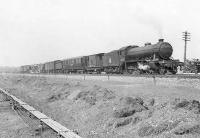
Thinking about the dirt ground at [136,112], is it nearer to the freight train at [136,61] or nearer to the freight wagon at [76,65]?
the freight train at [136,61]

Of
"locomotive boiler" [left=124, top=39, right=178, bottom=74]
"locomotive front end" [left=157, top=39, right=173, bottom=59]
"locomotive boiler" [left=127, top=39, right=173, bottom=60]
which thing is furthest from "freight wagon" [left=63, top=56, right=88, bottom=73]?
"locomotive front end" [left=157, top=39, right=173, bottom=59]

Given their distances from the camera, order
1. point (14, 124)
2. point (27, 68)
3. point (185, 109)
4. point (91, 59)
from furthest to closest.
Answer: point (27, 68) < point (91, 59) < point (14, 124) < point (185, 109)

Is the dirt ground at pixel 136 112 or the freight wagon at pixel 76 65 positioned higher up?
the freight wagon at pixel 76 65

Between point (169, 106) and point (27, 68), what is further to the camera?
point (27, 68)

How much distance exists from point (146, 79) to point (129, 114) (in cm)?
978

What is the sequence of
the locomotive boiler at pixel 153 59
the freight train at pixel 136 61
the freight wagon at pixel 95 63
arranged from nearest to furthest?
the locomotive boiler at pixel 153 59 → the freight train at pixel 136 61 → the freight wagon at pixel 95 63

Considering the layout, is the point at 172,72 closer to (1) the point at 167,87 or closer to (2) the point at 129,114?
(1) the point at 167,87

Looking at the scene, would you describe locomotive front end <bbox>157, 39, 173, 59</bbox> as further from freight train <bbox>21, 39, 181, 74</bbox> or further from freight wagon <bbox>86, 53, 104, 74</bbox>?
freight wagon <bbox>86, 53, 104, 74</bbox>

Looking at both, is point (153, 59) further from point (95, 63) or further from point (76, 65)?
point (76, 65)

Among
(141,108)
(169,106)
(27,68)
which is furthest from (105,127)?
(27,68)

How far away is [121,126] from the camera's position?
40.7 feet

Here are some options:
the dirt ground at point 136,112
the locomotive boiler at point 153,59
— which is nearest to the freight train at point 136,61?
the locomotive boiler at point 153,59

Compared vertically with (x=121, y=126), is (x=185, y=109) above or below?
above

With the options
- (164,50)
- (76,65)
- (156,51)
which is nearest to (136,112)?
(156,51)
